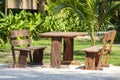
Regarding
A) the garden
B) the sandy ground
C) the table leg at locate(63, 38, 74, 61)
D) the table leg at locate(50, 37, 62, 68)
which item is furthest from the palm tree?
the sandy ground

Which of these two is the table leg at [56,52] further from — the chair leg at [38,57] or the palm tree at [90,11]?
the palm tree at [90,11]

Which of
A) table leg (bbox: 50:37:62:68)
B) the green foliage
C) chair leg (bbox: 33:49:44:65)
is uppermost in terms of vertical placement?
table leg (bbox: 50:37:62:68)

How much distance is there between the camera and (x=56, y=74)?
32.8 feet

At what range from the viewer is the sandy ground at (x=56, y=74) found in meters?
9.40

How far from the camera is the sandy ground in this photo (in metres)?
9.40

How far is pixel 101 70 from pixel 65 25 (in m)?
17.1

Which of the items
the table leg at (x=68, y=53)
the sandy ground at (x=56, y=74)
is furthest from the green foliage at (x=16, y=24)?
the sandy ground at (x=56, y=74)

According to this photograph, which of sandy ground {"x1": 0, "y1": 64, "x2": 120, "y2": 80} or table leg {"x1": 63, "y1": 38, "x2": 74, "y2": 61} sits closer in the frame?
sandy ground {"x1": 0, "y1": 64, "x2": 120, "y2": 80}

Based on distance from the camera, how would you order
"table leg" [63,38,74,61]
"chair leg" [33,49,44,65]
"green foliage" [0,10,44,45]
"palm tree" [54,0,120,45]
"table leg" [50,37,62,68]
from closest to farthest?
"table leg" [50,37,62,68]
"chair leg" [33,49,44,65]
"table leg" [63,38,74,61]
"palm tree" [54,0,120,45]
"green foliage" [0,10,44,45]

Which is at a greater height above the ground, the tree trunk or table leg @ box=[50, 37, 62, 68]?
table leg @ box=[50, 37, 62, 68]

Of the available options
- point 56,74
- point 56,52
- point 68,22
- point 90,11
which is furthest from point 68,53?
point 68,22

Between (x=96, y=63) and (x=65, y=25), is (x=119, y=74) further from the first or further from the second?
(x=65, y=25)

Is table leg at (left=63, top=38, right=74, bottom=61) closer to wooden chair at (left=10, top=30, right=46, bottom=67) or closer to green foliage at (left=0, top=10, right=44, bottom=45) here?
wooden chair at (left=10, top=30, right=46, bottom=67)

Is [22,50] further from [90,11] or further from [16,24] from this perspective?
[16,24]
